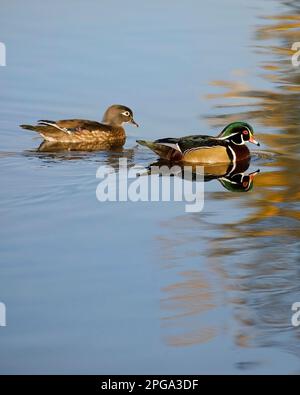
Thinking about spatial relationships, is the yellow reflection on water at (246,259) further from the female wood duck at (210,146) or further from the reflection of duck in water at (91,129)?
the reflection of duck in water at (91,129)

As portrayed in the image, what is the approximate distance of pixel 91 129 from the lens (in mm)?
13883

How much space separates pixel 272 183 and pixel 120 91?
3550 mm

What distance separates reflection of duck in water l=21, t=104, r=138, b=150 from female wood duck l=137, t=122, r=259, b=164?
0.76 meters

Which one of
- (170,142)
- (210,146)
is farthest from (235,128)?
(170,142)

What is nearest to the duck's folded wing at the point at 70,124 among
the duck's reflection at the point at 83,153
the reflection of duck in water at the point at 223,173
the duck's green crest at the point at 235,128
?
the duck's reflection at the point at 83,153

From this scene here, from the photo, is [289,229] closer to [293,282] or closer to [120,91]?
[293,282]

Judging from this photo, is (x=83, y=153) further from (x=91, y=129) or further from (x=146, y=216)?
(x=146, y=216)

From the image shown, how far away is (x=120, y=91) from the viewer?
596 inches

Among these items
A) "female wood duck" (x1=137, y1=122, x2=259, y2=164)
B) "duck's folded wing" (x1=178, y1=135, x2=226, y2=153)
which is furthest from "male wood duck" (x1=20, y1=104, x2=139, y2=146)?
"duck's folded wing" (x1=178, y1=135, x2=226, y2=153)

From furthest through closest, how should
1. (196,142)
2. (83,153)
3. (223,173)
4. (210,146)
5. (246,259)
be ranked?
1. (83,153)
2. (210,146)
3. (196,142)
4. (223,173)
5. (246,259)

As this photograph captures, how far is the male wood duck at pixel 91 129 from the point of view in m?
13.6

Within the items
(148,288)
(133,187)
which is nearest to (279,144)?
(133,187)

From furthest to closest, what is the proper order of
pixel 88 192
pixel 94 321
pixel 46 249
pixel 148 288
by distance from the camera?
pixel 88 192
pixel 46 249
pixel 148 288
pixel 94 321

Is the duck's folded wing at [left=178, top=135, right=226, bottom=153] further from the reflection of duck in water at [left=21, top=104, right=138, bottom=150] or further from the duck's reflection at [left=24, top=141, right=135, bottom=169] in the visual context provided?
the reflection of duck in water at [left=21, top=104, right=138, bottom=150]
